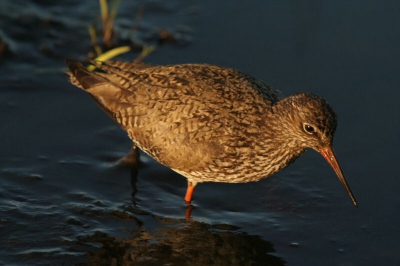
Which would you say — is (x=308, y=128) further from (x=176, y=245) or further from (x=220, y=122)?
(x=176, y=245)

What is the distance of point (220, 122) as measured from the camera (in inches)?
310

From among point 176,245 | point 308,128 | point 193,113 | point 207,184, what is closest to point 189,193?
point 207,184

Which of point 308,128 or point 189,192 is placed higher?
point 308,128

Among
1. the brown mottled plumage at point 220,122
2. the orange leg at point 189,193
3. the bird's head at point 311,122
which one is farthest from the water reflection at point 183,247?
the bird's head at point 311,122

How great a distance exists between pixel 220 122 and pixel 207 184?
1.38 meters

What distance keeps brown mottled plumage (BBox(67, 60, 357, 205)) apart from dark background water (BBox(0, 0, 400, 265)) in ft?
1.91

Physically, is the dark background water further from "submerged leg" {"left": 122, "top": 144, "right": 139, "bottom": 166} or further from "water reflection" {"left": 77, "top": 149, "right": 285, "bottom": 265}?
"submerged leg" {"left": 122, "top": 144, "right": 139, "bottom": 166}

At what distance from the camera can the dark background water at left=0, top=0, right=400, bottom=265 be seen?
7.82m

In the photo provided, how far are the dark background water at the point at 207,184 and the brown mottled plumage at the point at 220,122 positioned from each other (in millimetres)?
583

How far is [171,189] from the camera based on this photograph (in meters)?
8.89

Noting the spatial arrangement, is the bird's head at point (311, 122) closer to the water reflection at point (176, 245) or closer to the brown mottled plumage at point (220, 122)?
the brown mottled plumage at point (220, 122)

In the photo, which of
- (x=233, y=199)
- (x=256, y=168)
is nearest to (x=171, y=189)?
(x=233, y=199)

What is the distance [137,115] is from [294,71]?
9.74 feet

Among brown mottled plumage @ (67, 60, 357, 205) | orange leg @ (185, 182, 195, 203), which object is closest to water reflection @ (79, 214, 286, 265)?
orange leg @ (185, 182, 195, 203)
